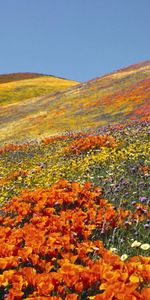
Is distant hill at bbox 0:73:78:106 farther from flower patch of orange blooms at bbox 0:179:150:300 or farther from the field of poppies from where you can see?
flower patch of orange blooms at bbox 0:179:150:300

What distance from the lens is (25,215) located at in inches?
308

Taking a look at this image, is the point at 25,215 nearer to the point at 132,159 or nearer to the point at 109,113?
the point at 132,159

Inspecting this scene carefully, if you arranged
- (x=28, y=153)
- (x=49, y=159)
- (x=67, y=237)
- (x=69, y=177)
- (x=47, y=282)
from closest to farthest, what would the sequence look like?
(x=47, y=282)
(x=67, y=237)
(x=69, y=177)
(x=49, y=159)
(x=28, y=153)

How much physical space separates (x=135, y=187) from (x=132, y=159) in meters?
3.63

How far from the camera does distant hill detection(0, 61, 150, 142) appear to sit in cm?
3569

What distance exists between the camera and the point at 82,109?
145ft

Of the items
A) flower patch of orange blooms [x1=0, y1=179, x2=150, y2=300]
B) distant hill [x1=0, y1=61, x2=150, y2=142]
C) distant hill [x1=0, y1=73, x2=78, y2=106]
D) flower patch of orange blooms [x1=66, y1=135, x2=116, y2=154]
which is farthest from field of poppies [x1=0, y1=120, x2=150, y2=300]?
distant hill [x1=0, y1=73, x2=78, y2=106]

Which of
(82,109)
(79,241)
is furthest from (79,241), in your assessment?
(82,109)

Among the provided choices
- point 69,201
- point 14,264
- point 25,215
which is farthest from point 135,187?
point 14,264

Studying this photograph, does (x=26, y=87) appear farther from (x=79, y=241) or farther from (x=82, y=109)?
(x=79, y=241)

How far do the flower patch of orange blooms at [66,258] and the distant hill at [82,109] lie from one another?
20972 millimetres

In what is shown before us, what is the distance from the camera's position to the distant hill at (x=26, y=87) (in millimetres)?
78125

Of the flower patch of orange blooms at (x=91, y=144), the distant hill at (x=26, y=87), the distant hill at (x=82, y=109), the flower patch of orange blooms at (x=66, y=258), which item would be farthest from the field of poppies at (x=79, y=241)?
the distant hill at (x=26, y=87)

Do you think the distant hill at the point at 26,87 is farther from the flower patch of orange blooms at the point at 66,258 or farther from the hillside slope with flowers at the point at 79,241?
the flower patch of orange blooms at the point at 66,258
